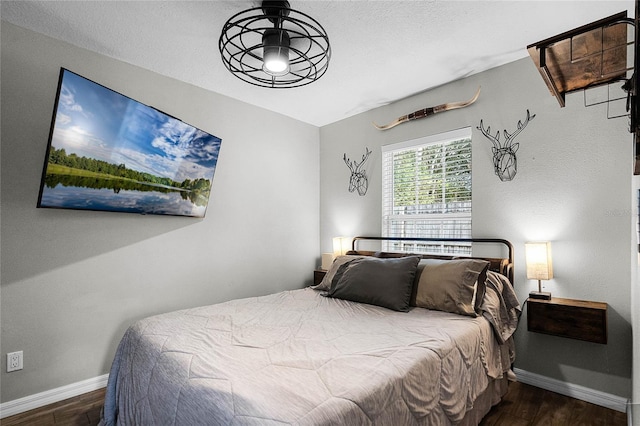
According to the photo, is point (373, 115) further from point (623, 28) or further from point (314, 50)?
point (623, 28)

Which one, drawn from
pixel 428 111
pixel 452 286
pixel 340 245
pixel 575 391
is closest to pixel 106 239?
pixel 340 245

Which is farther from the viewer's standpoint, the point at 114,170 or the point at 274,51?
the point at 114,170

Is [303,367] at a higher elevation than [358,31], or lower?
lower

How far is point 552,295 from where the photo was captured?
2.55 meters

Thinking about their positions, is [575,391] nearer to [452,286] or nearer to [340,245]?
[452,286]

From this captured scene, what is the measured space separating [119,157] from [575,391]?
375cm

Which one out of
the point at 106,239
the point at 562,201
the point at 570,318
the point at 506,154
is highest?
the point at 506,154

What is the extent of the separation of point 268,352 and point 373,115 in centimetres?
303

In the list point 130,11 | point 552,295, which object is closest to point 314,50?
point 130,11

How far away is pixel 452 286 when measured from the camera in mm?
2316

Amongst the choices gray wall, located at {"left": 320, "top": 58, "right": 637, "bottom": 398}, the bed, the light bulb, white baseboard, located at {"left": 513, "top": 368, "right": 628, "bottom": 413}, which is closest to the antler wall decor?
gray wall, located at {"left": 320, "top": 58, "right": 637, "bottom": 398}

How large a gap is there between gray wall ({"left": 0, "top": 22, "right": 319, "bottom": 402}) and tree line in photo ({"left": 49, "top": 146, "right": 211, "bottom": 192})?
12.7 inches

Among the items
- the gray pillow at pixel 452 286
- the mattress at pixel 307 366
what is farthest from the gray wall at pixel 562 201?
the gray pillow at pixel 452 286

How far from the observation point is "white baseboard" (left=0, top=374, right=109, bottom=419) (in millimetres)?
2240
